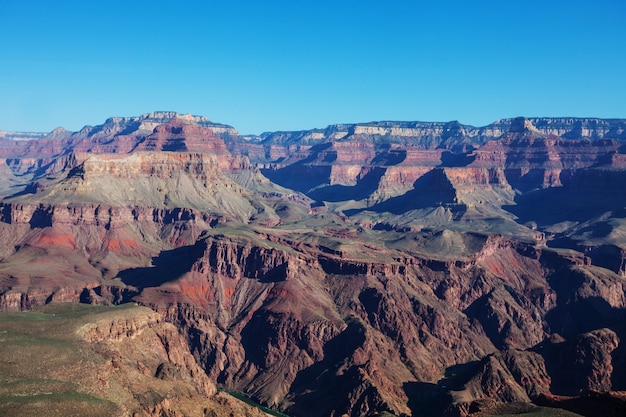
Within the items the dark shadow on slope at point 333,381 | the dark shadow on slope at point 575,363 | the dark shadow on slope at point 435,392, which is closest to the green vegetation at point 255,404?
the dark shadow on slope at point 333,381

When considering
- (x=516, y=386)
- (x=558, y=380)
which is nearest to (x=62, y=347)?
(x=516, y=386)

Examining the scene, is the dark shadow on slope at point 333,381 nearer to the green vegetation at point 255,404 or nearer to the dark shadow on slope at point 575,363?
the green vegetation at point 255,404

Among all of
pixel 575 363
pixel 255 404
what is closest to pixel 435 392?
pixel 575 363

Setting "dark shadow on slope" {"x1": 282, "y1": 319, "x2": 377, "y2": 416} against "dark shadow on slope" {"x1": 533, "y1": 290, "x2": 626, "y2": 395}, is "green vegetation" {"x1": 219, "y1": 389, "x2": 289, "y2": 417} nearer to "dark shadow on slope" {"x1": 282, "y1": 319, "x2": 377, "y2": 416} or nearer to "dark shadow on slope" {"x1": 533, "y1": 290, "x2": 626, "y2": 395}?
"dark shadow on slope" {"x1": 282, "y1": 319, "x2": 377, "y2": 416}

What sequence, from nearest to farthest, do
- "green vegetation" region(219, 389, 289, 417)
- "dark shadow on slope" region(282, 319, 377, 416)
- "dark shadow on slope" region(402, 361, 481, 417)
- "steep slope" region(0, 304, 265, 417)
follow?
"steep slope" region(0, 304, 265, 417)
"dark shadow on slope" region(402, 361, 481, 417)
"dark shadow on slope" region(282, 319, 377, 416)
"green vegetation" region(219, 389, 289, 417)

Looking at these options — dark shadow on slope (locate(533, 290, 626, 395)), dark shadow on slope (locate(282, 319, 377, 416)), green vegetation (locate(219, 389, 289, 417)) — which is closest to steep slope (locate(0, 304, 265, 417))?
green vegetation (locate(219, 389, 289, 417))

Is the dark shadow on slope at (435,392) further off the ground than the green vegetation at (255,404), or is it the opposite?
the dark shadow on slope at (435,392)

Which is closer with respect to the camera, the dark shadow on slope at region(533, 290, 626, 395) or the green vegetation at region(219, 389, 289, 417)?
the green vegetation at region(219, 389, 289, 417)

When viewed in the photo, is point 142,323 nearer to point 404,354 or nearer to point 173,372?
point 173,372

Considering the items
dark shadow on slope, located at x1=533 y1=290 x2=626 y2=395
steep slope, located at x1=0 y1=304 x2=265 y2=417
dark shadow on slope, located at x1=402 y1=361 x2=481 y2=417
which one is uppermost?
steep slope, located at x1=0 y1=304 x2=265 y2=417

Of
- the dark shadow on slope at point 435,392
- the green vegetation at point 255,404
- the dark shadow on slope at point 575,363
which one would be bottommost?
the green vegetation at point 255,404

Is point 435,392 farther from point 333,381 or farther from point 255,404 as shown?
point 255,404

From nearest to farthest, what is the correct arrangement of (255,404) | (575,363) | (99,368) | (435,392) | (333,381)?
1. (99,368)
2. (435,392)
3. (255,404)
4. (575,363)
5. (333,381)
